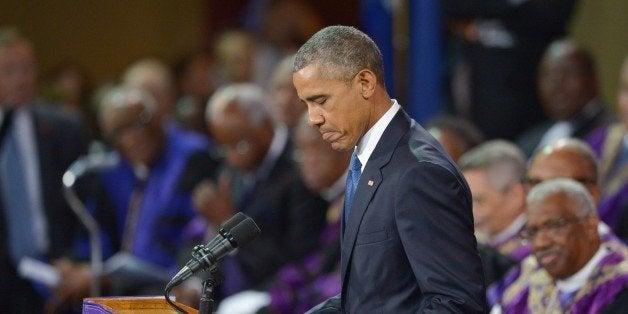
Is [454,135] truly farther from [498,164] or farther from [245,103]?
[245,103]

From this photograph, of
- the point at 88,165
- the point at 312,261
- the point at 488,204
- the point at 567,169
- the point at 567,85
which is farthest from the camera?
the point at 88,165

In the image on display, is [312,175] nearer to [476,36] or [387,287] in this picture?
[476,36]

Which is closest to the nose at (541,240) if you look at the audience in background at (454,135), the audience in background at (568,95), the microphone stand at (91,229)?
the audience in background at (454,135)

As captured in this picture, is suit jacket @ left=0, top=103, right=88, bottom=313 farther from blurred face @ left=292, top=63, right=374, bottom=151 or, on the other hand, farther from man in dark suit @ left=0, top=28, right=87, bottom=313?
blurred face @ left=292, top=63, right=374, bottom=151

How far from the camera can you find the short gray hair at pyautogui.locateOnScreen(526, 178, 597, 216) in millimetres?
4211


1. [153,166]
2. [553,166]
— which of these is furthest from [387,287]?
[153,166]

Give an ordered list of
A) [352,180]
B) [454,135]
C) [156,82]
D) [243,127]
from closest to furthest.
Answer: [352,180]
[454,135]
[243,127]
[156,82]

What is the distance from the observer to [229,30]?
8.45 m

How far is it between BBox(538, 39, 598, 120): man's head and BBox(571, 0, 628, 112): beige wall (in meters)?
0.62

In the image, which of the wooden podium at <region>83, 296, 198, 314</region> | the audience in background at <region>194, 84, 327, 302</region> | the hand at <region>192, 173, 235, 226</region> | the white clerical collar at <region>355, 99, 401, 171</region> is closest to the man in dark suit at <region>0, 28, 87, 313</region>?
the audience in background at <region>194, 84, 327, 302</region>

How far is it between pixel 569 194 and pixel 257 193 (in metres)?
2.14

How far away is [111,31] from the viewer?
9.45 meters

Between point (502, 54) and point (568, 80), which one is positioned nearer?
point (568, 80)

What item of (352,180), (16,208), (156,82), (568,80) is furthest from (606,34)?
(352,180)
